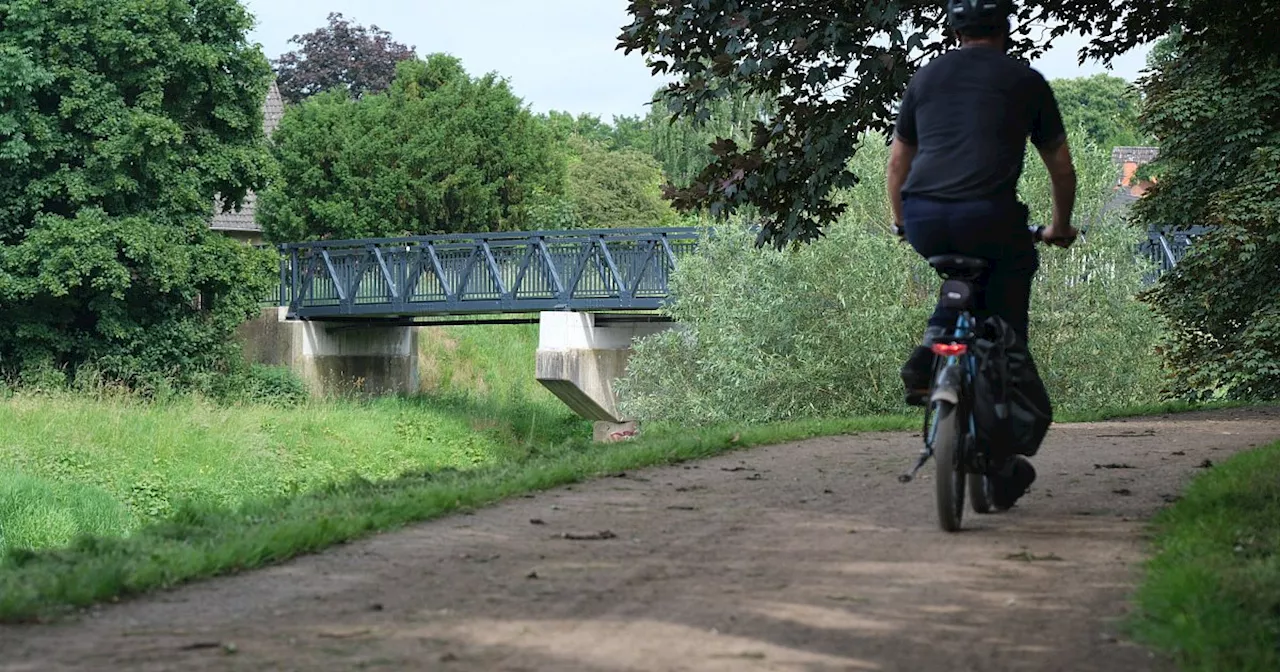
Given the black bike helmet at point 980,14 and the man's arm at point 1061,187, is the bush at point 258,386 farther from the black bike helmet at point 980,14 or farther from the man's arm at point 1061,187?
the black bike helmet at point 980,14

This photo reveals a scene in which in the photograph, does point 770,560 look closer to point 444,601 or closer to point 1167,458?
point 444,601

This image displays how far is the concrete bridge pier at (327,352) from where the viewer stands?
4369 cm

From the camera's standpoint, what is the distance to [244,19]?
36.1 m

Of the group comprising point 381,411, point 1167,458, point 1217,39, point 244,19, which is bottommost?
point 381,411

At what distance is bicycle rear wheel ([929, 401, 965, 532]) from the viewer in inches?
240

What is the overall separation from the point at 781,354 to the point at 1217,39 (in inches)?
598

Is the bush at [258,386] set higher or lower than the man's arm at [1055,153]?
lower

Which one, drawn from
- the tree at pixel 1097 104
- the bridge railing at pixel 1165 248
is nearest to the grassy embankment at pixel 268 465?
the bridge railing at pixel 1165 248

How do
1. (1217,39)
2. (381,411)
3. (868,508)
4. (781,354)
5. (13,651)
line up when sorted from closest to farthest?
(13,651), (868,508), (1217,39), (781,354), (381,411)

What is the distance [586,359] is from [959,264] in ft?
113

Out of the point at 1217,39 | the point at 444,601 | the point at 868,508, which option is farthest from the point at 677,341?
the point at 444,601

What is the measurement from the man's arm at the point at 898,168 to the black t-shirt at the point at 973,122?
16 centimetres

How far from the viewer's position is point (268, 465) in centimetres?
Result: 2892

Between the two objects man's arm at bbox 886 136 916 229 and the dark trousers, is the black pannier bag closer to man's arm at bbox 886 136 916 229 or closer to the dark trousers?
the dark trousers
